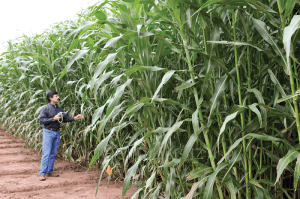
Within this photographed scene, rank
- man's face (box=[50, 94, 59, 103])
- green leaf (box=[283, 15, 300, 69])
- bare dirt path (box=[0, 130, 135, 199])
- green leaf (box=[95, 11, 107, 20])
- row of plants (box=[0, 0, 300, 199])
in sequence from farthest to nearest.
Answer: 1. man's face (box=[50, 94, 59, 103])
2. bare dirt path (box=[0, 130, 135, 199])
3. green leaf (box=[95, 11, 107, 20])
4. row of plants (box=[0, 0, 300, 199])
5. green leaf (box=[283, 15, 300, 69])

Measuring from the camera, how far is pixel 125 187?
6.45ft

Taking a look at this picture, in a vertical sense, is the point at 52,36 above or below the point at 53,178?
above

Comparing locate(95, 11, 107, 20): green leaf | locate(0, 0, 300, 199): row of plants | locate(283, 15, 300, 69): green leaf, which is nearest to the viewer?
locate(283, 15, 300, 69): green leaf

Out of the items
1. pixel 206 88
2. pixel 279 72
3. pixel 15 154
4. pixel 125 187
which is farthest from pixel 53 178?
pixel 279 72

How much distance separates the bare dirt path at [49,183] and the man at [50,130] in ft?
0.60

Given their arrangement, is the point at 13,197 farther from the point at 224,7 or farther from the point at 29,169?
the point at 224,7

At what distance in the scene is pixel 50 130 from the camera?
4.27 meters

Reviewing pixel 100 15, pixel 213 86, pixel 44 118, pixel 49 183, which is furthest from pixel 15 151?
pixel 213 86

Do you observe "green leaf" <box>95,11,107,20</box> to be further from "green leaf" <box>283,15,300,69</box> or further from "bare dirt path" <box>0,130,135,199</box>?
"bare dirt path" <box>0,130,135,199</box>

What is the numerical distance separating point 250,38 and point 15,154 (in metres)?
5.61

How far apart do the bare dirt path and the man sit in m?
0.18

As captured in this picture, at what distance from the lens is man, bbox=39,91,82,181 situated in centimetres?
408

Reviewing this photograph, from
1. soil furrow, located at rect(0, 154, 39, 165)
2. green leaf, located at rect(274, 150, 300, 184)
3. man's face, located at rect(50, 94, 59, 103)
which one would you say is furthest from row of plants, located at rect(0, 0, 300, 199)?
soil furrow, located at rect(0, 154, 39, 165)

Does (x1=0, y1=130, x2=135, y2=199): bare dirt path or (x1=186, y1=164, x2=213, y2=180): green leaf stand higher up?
(x1=186, y1=164, x2=213, y2=180): green leaf
